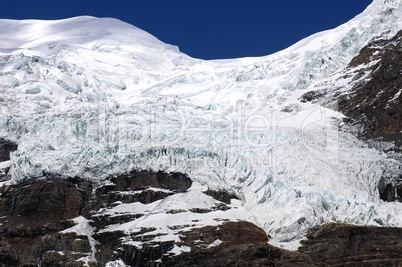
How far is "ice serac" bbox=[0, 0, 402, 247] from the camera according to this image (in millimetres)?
61500

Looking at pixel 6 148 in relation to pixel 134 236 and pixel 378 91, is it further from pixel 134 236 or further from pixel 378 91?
pixel 378 91

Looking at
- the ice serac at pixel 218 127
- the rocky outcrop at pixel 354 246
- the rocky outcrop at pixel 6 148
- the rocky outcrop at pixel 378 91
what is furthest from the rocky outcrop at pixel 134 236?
the rocky outcrop at pixel 378 91

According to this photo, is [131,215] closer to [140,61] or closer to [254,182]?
[254,182]

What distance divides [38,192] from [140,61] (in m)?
52.2

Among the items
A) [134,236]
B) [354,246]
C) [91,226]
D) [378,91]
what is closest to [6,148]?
[91,226]

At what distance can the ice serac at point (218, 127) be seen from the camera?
202ft

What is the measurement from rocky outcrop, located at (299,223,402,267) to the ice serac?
2.16 meters

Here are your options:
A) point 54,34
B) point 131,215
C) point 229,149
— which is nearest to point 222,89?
point 229,149

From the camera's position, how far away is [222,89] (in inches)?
3750

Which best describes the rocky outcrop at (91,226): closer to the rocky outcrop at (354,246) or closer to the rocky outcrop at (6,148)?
the rocky outcrop at (354,246)

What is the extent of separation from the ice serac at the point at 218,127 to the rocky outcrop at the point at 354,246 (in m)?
2.16

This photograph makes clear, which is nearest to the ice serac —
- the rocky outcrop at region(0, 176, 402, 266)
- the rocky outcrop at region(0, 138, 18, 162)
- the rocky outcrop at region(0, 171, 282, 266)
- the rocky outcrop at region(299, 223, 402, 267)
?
the rocky outcrop at region(0, 138, 18, 162)

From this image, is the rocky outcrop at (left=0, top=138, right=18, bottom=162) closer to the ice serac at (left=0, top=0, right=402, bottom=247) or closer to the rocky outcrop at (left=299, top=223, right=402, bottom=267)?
the ice serac at (left=0, top=0, right=402, bottom=247)

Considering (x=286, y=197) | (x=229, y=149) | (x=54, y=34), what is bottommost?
(x=286, y=197)
